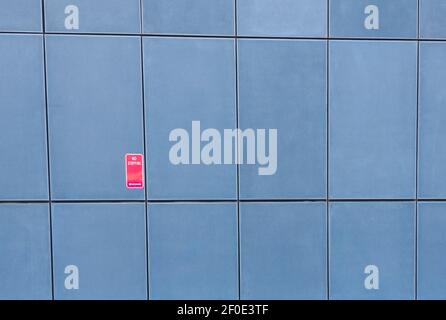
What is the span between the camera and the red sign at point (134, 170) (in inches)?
126

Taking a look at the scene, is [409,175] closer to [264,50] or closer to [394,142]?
[394,142]

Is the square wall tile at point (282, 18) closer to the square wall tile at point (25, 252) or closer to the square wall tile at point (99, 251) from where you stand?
the square wall tile at point (99, 251)

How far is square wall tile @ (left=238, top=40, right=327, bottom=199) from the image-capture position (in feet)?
10.6

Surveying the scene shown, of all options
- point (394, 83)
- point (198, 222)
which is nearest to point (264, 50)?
point (394, 83)

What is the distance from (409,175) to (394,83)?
2.94 feet

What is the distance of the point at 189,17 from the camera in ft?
10.4

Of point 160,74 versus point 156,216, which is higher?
point 160,74

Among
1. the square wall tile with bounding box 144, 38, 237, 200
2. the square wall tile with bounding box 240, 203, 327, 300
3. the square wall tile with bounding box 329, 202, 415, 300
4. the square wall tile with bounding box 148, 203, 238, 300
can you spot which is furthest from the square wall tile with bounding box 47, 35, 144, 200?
the square wall tile with bounding box 329, 202, 415, 300

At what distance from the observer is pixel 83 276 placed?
326cm

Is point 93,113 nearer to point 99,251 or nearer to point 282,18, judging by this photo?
point 99,251

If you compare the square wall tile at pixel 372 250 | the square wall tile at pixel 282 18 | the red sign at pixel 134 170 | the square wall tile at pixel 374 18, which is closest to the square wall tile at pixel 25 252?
the red sign at pixel 134 170

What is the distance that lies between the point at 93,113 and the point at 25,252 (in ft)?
4.76
